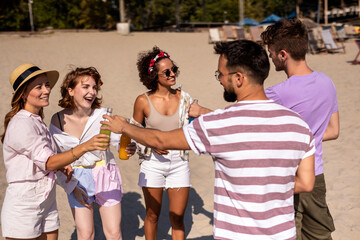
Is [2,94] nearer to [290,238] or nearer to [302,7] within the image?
[290,238]

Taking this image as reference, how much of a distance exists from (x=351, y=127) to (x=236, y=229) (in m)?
6.42

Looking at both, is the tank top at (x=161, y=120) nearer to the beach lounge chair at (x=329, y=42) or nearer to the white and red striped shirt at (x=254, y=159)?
the white and red striped shirt at (x=254, y=159)

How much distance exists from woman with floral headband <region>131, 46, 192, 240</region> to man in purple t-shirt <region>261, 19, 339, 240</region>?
1158mm

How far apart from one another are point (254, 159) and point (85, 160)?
165 centimetres

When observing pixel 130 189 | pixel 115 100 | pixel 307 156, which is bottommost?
pixel 130 189

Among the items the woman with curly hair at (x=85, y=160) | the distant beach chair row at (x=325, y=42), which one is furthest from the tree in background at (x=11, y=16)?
the woman with curly hair at (x=85, y=160)

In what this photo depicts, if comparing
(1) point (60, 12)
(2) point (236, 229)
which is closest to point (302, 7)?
(1) point (60, 12)

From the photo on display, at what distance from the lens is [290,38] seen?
2314 millimetres

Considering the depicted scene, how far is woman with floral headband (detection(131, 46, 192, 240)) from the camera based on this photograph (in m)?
3.28

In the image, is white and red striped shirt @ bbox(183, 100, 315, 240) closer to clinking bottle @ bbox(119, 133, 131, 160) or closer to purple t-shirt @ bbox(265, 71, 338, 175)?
purple t-shirt @ bbox(265, 71, 338, 175)

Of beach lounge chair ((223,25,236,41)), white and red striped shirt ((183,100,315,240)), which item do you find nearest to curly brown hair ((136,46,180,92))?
white and red striped shirt ((183,100,315,240))

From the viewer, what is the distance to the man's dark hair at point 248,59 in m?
1.79

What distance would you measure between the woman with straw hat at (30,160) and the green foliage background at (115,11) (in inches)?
1269

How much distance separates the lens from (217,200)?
1902 mm
